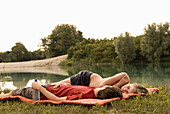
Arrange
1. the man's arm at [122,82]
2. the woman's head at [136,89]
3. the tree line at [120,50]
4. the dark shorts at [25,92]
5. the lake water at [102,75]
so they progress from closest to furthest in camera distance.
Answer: the dark shorts at [25,92] < the woman's head at [136,89] < the man's arm at [122,82] < the lake water at [102,75] < the tree line at [120,50]

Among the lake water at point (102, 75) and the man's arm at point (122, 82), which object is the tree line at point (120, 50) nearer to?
the lake water at point (102, 75)

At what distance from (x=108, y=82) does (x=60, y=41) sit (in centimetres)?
3125

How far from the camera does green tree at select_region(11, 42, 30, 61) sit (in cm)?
2956

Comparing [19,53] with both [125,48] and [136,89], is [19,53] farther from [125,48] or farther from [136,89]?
[136,89]

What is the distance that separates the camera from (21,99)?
308 centimetres

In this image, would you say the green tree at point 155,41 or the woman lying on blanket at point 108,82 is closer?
the woman lying on blanket at point 108,82

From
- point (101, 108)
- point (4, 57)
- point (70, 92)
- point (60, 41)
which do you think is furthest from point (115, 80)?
point (60, 41)

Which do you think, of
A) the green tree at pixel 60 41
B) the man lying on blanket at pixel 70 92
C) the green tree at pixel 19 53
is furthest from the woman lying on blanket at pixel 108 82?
the green tree at pixel 60 41

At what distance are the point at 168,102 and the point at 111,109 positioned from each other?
0.87 m

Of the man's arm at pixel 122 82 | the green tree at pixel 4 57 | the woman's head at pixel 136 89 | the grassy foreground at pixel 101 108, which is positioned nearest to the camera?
the grassy foreground at pixel 101 108

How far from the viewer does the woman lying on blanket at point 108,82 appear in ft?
10.9

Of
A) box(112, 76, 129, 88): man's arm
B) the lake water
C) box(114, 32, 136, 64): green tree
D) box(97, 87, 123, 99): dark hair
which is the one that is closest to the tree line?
box(114, 32, 136, 64): green tree

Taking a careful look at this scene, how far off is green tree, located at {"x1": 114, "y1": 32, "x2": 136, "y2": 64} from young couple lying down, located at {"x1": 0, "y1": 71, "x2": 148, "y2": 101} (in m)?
19.8

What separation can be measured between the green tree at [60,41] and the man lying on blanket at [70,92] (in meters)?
30.7
